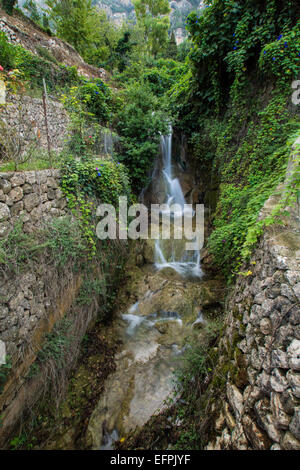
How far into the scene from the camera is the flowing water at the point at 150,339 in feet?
10.1

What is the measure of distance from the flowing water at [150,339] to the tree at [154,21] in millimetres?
20994

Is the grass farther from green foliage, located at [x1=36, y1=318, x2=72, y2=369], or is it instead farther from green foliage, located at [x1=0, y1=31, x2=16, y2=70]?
green foliage, located at [x1=0, y1=31, x2=16, y2=70]

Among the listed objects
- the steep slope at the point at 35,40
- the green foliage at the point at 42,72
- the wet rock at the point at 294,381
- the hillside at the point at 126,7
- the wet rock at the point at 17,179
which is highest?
the hillside at the point at 126,7

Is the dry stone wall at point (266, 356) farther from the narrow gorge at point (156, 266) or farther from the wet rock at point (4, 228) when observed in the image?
the wet rock at point (4, 228)

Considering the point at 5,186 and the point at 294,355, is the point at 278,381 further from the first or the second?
the point at 5,186

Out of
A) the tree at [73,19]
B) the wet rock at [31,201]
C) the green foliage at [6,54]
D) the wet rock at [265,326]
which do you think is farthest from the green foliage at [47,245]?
the tree at [73,19]

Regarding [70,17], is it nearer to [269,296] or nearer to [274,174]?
[274,174]

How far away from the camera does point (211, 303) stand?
4.53 metres

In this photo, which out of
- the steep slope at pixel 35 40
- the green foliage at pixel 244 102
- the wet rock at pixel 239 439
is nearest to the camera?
the wet rock at pixel 239 439

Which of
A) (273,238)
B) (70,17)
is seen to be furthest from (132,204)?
(70,17)

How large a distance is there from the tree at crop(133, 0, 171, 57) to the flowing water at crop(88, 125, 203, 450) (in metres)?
21.0

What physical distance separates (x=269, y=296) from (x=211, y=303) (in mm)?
2592

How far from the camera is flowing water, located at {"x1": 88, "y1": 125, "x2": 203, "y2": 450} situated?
10.1 feet

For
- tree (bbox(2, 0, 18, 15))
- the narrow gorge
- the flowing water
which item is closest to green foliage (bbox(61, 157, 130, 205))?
the narrow gorge
